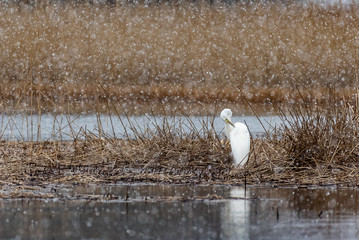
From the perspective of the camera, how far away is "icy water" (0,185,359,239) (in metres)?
6.84

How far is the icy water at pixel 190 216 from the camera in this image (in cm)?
684

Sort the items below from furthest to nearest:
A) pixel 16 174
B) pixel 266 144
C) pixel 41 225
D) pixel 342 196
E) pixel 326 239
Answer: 1. pixel 266 144
2. pixel 16 174
3. pixel 342 196
4. pixel 41 225
5. pixel 326 239

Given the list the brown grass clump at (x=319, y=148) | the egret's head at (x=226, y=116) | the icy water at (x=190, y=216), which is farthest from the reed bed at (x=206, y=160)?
the icy water at (x=190, y=216)

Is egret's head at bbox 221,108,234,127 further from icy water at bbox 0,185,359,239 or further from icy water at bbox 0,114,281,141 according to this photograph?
icy water at bbox 0,185,359,239

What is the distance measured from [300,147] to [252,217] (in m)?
3.76

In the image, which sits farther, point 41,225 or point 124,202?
point 124,202

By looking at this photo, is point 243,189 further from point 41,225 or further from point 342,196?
point 41,225

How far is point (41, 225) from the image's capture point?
7.23 meters

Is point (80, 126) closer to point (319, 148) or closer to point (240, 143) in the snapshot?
point (240, 143)

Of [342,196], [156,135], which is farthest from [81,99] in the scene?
[342,196]

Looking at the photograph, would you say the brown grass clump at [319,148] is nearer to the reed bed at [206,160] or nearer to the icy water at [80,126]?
the reed bed at [206,160]

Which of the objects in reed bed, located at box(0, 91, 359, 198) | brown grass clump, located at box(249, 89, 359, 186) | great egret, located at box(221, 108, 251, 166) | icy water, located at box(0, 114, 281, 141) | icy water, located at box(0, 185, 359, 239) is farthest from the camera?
icy water, located at box(0, 114, 281, 141)

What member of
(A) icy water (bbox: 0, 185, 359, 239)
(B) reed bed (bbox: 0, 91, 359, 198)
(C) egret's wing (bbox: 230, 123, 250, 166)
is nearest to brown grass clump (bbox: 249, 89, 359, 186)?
(B) reed bed (bbox: 0, 91, 359, 198)

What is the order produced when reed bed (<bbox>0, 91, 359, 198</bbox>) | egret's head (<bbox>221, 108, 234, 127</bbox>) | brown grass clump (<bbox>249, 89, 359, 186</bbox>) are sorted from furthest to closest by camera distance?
1. egret's head (<bbox>221, 108, 234, 127</bbox>)
2. brown grass clump (<bbox>249, 89, 359, 186</bbox>)
3. reed bed (<bbox>0, 91, 359, 198</bbox>)
